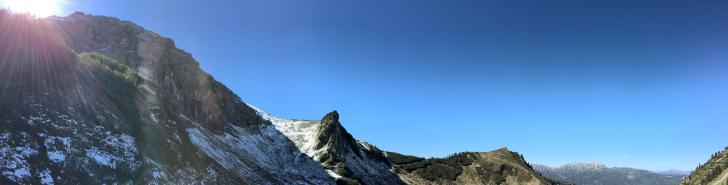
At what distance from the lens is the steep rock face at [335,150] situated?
94.6 metres

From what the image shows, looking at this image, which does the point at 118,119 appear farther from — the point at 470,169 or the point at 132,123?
the point at 470,169

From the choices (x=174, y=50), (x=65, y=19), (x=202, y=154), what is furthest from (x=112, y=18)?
(x=202, y=154)

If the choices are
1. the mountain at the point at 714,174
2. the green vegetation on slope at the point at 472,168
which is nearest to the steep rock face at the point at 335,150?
the green vegetation on slope at the point at 472,168

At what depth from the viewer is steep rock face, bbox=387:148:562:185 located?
425 ft

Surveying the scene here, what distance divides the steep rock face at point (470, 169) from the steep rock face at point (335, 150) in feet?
34.0

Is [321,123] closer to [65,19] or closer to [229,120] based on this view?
[229,120]

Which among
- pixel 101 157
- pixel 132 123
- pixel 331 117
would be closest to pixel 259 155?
pixel 132 123

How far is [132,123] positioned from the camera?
158 ft

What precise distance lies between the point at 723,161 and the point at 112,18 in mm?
165314

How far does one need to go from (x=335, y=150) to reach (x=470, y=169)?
5395 centimetres

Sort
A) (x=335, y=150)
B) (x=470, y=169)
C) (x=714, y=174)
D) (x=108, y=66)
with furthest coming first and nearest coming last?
1. (x=470, y=169)
2. (x=714, y=174)
3. (x=335, y=150)
4. (x=108, y=66)

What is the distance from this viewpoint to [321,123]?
111m

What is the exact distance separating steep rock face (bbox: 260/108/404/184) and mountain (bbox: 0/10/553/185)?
33cm

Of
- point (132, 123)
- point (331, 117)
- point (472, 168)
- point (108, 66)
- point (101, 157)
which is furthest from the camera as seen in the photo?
point (472, 168)
